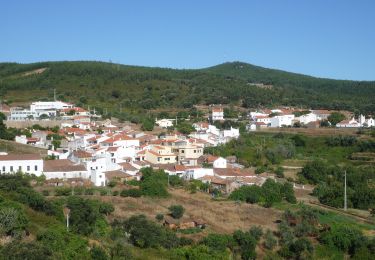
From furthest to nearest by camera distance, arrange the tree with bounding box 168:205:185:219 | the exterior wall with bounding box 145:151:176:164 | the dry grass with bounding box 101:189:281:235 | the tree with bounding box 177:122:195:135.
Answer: the tree with bounding box 177:122:195:135 → the exterior wall with bounding box 145:151:176:164 → the tree with bounding box 168:205:185:219 → the dry grass with bounding box 101:189:281:235

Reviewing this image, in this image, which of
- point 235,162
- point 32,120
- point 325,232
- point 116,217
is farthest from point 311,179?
point 32,120

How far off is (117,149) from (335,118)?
3581cm

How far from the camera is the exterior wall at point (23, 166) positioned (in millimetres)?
36675

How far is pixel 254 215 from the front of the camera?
32719 millimetres

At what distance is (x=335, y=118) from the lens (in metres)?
73.9

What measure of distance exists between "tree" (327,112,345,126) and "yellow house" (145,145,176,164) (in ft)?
102

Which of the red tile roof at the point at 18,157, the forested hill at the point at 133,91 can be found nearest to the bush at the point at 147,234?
the red tile roof at the point at 18,157

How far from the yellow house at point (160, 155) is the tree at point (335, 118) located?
102 ft

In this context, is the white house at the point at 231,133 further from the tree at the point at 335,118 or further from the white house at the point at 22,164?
the white house at the point at 22,164

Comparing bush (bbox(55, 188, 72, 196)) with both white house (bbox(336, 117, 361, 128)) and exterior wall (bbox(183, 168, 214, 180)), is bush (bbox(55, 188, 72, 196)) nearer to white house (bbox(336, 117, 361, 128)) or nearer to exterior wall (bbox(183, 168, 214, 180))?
exterior wall (bbox(183, 168, 214, 180))

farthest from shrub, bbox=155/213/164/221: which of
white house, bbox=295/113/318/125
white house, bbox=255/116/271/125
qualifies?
white house, bbox=295/113/318/125

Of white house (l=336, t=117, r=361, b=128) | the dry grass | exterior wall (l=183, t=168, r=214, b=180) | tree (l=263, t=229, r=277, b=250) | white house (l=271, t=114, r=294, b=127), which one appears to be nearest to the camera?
tree (l=263, t=229, r=277, b=250)

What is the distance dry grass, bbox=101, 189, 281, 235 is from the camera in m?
30.6

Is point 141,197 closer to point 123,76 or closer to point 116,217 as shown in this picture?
point 116,217
